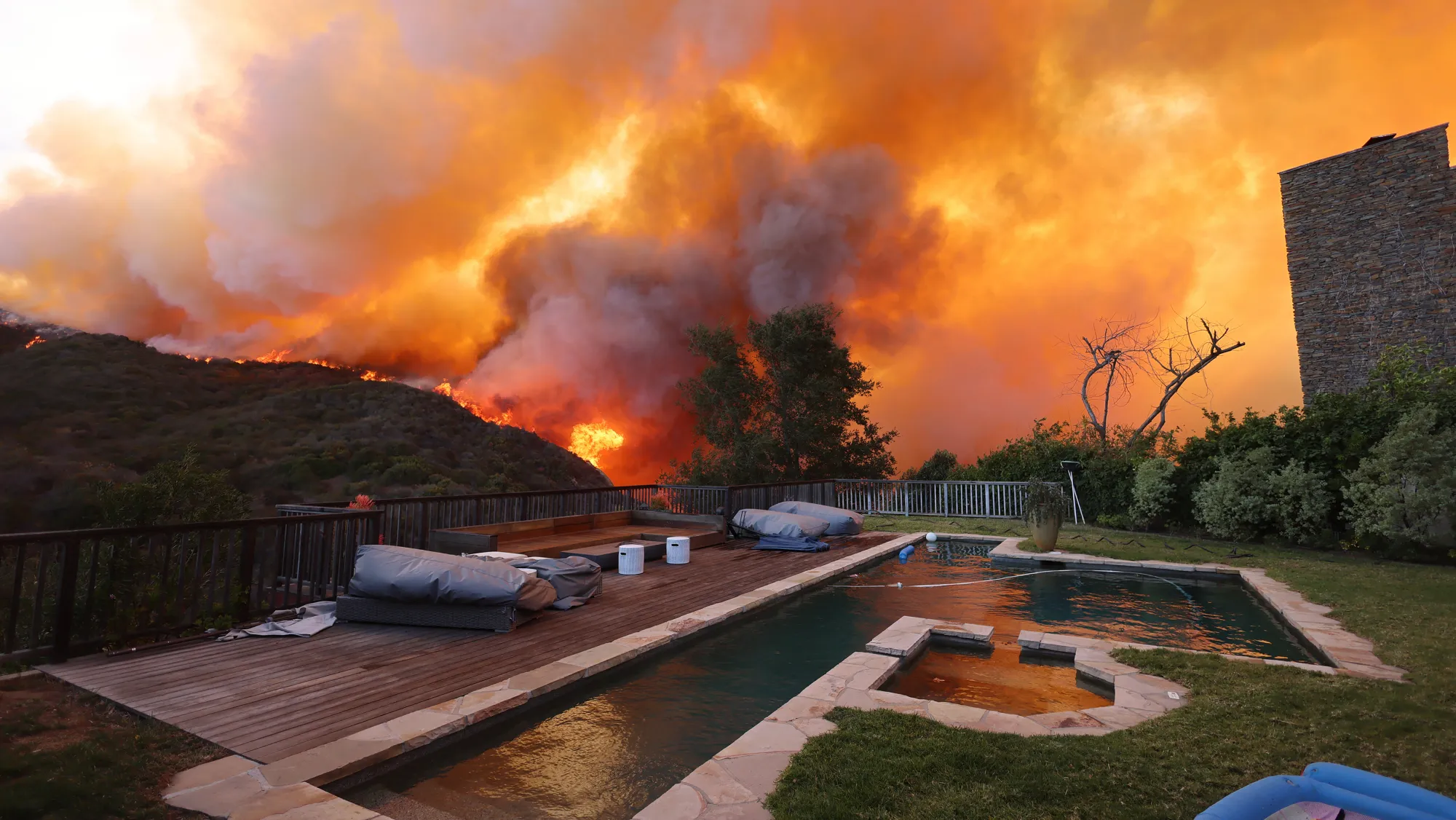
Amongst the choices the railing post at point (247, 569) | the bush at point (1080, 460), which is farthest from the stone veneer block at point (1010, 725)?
the bush at point (1080, 460)

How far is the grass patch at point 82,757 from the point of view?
2.06 m

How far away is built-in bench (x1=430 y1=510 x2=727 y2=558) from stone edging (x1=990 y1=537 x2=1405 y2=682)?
4551mm

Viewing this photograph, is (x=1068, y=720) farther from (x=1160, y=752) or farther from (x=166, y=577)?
(x=166, y=577)

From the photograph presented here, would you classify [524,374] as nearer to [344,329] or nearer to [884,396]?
[344,329]

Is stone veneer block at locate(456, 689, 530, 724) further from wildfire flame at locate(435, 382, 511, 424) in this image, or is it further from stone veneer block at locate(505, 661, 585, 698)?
wildfire flame at locate(435, 382, 511, 424)

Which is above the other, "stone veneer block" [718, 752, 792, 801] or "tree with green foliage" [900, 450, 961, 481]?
"tree with green foliage" [900, 450, 961, 481]

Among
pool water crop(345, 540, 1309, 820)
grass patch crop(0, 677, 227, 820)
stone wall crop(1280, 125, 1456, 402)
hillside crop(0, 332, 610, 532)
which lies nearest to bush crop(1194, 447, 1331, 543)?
pool water crop(345, 540, 1309, 820)

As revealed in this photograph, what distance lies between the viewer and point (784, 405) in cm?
2241

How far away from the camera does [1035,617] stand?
5844mm

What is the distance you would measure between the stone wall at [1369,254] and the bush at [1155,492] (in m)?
5.57

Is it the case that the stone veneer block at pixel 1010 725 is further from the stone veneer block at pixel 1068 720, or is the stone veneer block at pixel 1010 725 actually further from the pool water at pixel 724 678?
the pool water at pixel 724 678

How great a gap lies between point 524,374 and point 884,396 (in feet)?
45.3

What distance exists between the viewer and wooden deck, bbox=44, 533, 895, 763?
285cm

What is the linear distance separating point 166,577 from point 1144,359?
1964 centimetres
